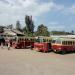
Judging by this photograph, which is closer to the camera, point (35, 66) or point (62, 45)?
point (35, 66)

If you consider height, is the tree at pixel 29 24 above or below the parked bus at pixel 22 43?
above

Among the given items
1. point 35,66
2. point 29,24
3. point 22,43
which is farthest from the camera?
point 29,24

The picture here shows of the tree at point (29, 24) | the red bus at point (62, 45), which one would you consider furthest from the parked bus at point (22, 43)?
the tree at point (29, 24)

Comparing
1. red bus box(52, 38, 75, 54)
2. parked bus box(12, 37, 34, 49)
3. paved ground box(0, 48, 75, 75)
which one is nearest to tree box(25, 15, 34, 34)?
parked bus box(12, 37, 34, 49)

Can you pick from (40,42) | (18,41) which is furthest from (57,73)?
(18,41)

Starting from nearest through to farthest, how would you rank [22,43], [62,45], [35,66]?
[35,66], [62,45], [22,43]

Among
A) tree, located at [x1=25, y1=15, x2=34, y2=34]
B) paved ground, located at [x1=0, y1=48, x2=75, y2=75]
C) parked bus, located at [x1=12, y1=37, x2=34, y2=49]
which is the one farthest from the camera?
tree, located at [x1=25, y1=15, x2=34, y2=34]

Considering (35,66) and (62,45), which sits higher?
(62,45)

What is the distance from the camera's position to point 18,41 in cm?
3556

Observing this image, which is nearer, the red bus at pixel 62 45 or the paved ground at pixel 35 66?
the paved ground at pixel 35 66

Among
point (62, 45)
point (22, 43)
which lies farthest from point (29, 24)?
point (62, 45)

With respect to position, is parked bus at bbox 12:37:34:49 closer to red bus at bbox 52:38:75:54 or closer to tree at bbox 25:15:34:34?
red bus at bbox 52:38:75:54

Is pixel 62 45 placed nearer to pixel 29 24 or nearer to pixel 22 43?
pixel 22 43

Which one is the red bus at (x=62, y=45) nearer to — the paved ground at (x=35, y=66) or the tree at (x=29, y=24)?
the paved ground at (x=35, y=66)
